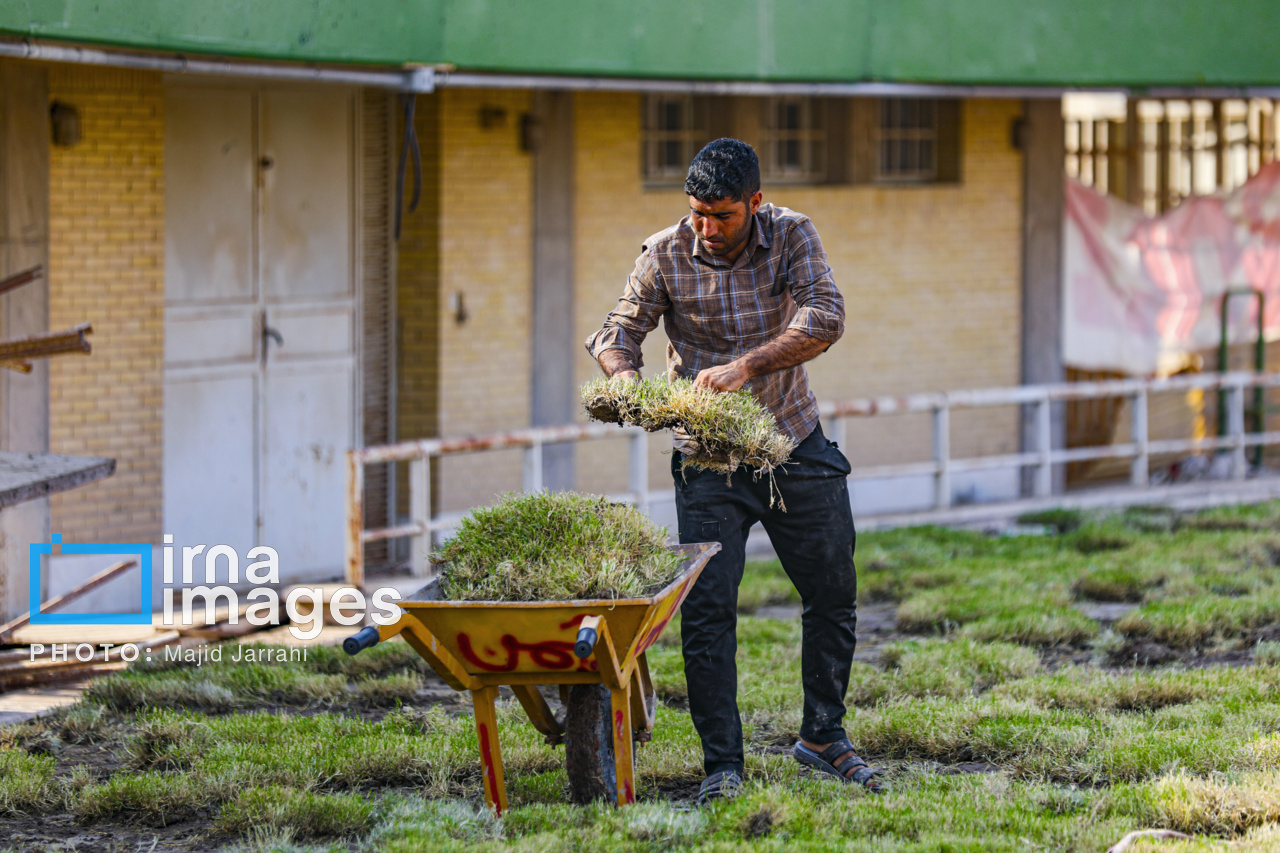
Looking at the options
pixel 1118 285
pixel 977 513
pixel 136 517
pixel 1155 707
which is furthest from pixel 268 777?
pixel 1118 285

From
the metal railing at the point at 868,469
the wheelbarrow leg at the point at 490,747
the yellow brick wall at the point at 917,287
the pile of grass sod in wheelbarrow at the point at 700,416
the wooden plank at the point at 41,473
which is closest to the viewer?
the wheelbarrow leg at the point at 490,747

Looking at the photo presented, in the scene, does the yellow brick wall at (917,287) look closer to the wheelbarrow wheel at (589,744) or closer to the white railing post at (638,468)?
the white railing post at (638,468)

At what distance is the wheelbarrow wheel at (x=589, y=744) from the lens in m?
5.59

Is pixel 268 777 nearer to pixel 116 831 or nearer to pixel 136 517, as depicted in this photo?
pixel 116 831

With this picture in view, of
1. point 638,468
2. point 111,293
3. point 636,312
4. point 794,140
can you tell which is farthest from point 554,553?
point 794,140

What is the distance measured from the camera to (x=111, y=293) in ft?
32.2

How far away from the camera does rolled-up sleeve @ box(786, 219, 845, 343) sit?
569 cm

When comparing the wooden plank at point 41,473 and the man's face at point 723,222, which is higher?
the man's face at point 723,222

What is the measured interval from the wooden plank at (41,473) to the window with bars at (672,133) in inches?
238

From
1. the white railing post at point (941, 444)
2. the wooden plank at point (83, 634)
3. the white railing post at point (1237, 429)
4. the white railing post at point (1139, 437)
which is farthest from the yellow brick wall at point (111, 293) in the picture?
the white railing post at point (1237, 429)

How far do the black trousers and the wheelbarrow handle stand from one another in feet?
2.87

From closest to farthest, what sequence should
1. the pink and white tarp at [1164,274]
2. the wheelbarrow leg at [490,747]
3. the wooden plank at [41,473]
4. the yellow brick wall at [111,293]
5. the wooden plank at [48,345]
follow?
the wheelbarrow leg at [490,747], the wooden plank at [41,473], the wooden plank at [48,345], the yellow brick wall at [111,293], the pink and white tarp at [1164,274]

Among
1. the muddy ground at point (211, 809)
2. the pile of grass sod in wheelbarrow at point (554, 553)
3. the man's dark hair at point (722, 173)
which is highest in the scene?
the man's dark hair at point (722, 173)

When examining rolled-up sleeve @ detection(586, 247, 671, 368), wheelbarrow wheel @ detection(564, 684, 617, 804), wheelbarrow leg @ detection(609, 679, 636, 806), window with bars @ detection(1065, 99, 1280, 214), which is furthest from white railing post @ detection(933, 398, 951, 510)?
wheelbarrow leg @ detection(609, 679, 636, 806)
